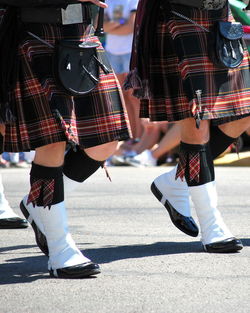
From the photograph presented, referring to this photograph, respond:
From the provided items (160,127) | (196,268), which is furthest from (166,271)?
(160,127)

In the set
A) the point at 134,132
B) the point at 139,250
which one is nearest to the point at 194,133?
the point at 139,250

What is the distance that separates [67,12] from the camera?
3.82 m

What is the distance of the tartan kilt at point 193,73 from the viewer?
429 cm

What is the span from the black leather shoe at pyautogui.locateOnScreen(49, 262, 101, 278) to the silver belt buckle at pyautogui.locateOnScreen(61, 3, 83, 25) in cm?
101

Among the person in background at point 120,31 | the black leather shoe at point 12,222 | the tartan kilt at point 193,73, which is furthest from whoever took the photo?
the person in background at point 120,31

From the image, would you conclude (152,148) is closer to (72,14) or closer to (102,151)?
(102,151)

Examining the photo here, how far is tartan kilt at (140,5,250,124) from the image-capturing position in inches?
169

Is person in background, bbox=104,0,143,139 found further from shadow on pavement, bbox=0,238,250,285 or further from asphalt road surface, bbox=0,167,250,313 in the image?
shadow on pavement, bbox=0,238,250,285

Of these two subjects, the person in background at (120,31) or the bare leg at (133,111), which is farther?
the bare leg at (133,111)

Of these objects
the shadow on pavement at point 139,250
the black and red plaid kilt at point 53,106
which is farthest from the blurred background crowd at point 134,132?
the black and red plaid kilt at point 53,106

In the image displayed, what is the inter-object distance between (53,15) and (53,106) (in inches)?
14.8

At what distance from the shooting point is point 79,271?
3871 millimetres

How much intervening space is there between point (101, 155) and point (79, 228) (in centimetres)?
123

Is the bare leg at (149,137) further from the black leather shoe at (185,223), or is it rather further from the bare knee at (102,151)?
the bare knee at (102,151)
